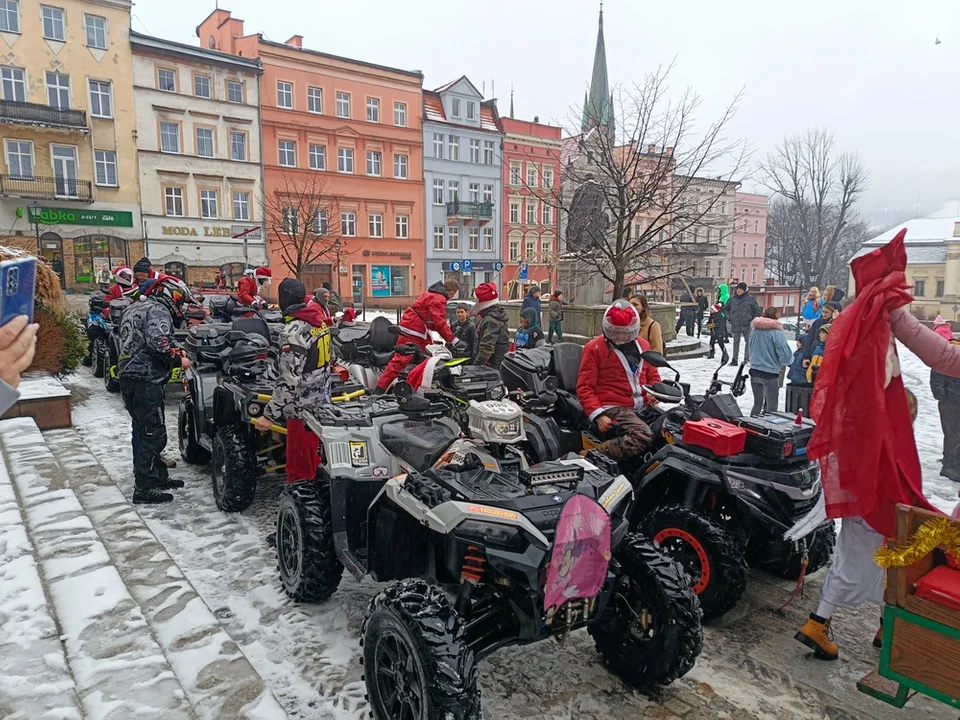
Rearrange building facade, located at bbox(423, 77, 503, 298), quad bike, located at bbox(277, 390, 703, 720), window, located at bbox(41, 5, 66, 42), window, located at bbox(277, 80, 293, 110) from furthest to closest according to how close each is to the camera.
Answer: building facade, located at bbox(423, 77, 503, 298), window, located at bbox(277, 80, 293, 110), window, located at bbox(41, 5, 66, 42), quad bike, located at bbox(277, 390, 703, 720)

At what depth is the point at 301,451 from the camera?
15.3 feet

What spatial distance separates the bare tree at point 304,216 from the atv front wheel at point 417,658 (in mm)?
29190

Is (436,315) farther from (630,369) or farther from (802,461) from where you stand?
(802,461)

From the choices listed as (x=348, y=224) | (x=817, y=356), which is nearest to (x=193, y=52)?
(x=348, y=224)

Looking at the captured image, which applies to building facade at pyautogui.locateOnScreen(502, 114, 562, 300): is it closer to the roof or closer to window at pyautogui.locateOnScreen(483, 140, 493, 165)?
window at pyautogui.locateOnScreen(483, 140, 493, 165)

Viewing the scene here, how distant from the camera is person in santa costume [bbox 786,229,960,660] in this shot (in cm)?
314

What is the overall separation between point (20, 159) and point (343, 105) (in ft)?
52.3

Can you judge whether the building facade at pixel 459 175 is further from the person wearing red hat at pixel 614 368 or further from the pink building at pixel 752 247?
the person wearing red hat at pixel 614 368

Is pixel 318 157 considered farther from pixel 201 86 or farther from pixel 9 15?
pixel 9 15

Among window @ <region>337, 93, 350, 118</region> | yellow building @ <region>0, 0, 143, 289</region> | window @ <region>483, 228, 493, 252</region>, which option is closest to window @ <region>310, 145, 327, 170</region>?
window @ <region>337, 93, 350, 118</region>

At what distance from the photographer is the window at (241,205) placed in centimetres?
3259

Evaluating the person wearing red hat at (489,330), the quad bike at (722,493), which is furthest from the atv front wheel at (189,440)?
the quad bike at (722,493)

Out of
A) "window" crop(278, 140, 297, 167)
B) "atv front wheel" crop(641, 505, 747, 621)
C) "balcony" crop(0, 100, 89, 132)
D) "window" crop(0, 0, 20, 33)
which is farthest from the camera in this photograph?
"window" crop(278, 140, 297, 167)

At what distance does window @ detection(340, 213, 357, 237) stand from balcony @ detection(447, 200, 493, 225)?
666cm
